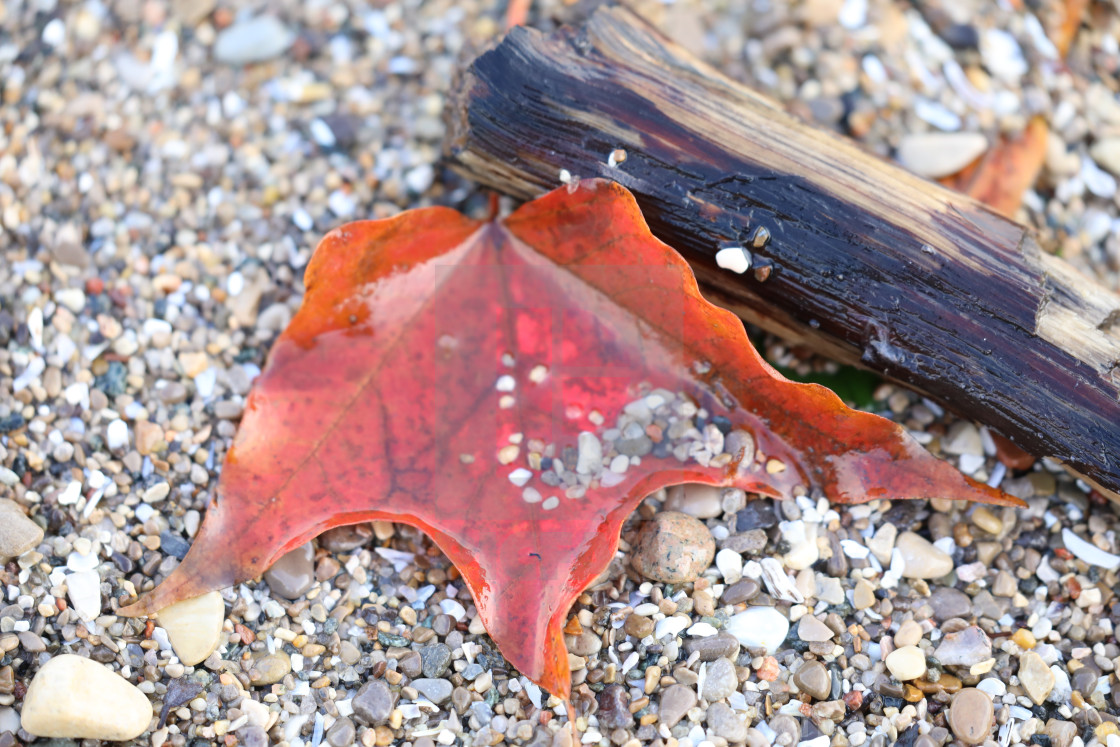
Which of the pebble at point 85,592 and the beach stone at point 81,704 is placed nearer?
the beach stone at point 81,704

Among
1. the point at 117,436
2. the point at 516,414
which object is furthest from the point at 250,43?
the point at 516,414

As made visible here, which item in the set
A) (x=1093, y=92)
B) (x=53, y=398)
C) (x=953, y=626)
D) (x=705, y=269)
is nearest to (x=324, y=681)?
(x=53, y=398)

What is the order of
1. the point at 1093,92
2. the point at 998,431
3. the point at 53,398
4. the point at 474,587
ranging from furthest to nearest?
the point at 1093,92 < the point at 53,398 < the point at 998,431 < the point at 474,587

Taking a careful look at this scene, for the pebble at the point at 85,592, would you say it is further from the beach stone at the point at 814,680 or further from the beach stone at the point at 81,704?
the beach stone at the point at 814,680

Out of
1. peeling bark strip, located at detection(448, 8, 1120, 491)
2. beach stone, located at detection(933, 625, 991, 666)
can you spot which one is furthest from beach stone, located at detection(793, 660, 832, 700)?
peeling bark strip, located at detection(448, 8, 1120, 491)

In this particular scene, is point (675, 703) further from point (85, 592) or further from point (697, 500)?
point (85, 592)

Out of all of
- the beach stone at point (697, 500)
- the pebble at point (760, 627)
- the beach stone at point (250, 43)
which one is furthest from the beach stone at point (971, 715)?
the beach stone at point (250, 43)

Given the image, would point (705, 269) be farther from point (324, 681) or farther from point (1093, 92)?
point (1093, 92)

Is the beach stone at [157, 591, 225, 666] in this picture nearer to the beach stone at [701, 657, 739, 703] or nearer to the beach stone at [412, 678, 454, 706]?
the beach stone at [412, 678, 454, 706]
